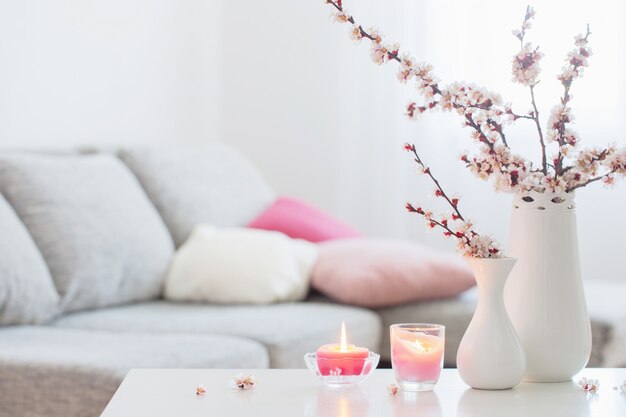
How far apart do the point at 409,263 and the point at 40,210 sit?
973mm

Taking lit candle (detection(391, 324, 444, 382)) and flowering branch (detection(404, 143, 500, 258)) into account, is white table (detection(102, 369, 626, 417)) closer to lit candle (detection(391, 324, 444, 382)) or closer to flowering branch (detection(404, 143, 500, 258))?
lit candle (detection(391, 324, 444, 382))

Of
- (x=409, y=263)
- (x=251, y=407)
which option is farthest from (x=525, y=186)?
(x=409, y=263)

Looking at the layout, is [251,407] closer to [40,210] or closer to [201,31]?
[40,210]

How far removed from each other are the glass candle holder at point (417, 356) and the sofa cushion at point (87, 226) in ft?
4.64

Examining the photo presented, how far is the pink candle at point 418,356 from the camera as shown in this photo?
1.32 m

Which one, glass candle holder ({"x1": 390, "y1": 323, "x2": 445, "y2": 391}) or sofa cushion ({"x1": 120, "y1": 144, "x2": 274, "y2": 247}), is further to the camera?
sofa cushion ({"x1": 120, "y1": 144, "x2": 274, "y2": 247})

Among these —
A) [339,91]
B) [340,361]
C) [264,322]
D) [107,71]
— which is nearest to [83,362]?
[264,322]

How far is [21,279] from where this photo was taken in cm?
238

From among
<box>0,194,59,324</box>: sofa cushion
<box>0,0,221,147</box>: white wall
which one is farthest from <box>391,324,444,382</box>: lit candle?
<box>0,0,221,147</box>: white wall

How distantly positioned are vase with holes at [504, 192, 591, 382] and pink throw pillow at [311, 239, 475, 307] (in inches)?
54.2

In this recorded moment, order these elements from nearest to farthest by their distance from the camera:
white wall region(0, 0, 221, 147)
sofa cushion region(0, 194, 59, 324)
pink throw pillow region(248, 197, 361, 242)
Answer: sofa cushion region(0, 194, 59, 324), white wall region(0, 0, 221, 147), pink throw pillow region(248, 197, 361, 242)

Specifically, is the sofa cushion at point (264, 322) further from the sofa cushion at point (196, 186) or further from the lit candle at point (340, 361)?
the lit candle at point (340, 361)

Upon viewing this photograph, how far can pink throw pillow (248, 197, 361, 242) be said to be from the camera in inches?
126

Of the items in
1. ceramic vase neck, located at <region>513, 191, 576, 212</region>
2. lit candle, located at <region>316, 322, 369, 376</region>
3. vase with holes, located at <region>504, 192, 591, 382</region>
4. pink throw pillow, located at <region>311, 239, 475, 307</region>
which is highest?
ceramic vase neck, located at <region>513, 191, 576, 212</region>
